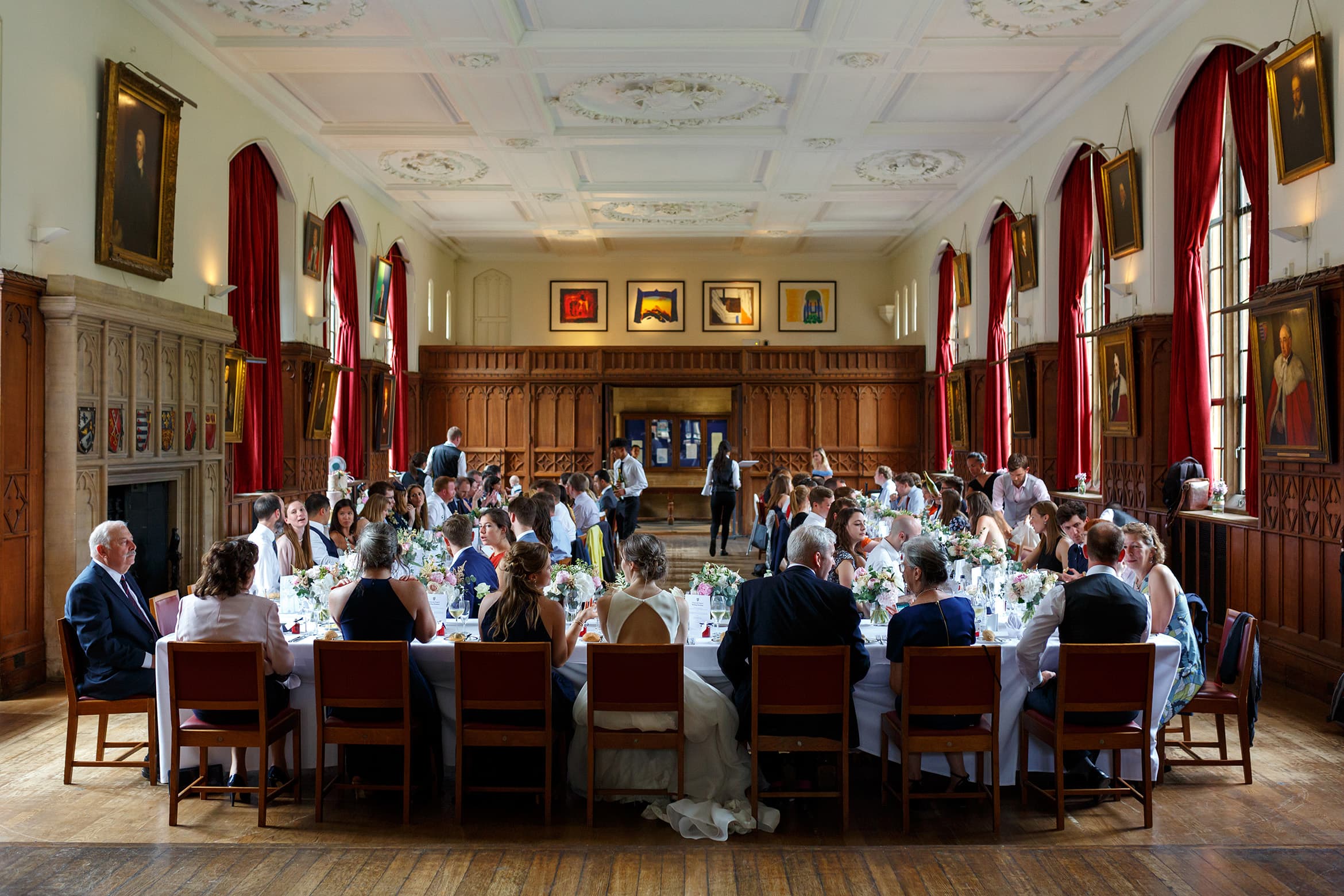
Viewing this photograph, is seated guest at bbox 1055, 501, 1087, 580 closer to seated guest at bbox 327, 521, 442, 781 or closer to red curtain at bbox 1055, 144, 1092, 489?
seated guest at bbox 327, 521, 442, 781

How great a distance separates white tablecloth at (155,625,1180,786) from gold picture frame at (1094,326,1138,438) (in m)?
5.05

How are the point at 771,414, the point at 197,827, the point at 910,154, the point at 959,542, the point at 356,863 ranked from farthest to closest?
1. the point at 771,414
2. the point at 910,154
3. the point at 959,542
4. the point at 197,827
5. the point at 356,863

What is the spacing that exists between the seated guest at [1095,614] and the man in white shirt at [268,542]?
4.51m

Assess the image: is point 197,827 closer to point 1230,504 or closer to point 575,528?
point 575,528

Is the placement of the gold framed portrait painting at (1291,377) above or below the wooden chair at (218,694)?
above

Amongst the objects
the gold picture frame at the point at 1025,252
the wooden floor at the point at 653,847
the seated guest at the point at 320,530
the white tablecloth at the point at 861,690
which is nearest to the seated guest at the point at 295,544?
the seated guest at the point at 320,530

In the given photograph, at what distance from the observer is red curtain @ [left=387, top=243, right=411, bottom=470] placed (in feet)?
54.9

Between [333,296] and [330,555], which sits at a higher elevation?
[333,296]

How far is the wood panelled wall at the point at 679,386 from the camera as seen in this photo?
17938 mm

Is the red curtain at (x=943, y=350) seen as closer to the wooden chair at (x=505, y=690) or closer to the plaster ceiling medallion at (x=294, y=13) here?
the plaster ceiling medallion at (x=294, y=13)

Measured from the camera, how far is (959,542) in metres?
6.95

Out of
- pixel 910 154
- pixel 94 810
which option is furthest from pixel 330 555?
pixel 910 154

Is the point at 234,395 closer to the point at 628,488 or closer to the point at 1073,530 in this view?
the point at 628,488

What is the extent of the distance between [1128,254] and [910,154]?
4104 millimetres
